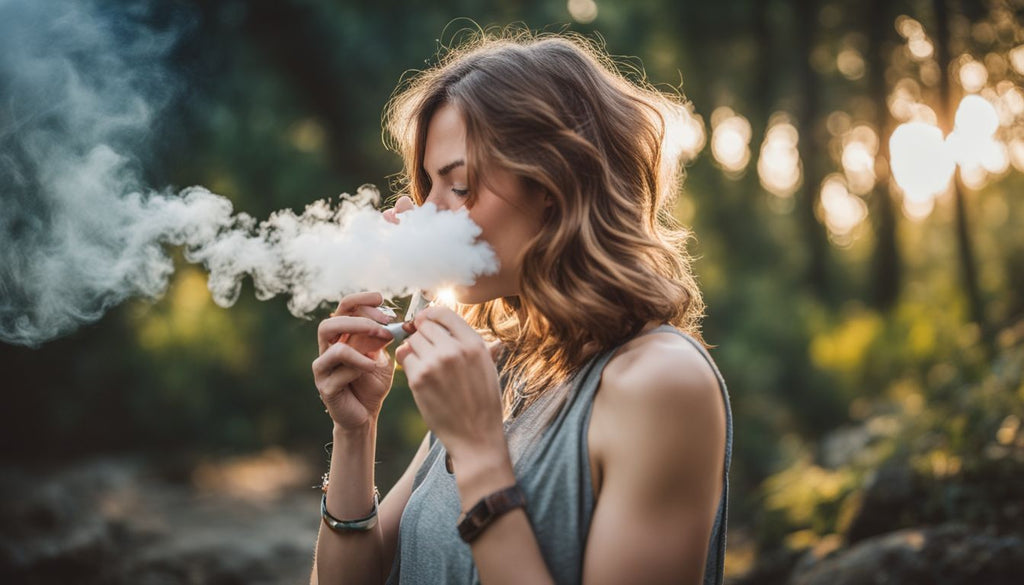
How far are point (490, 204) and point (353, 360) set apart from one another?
57 centimetres

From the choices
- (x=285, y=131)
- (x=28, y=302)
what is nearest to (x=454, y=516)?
(x=28, y=302)

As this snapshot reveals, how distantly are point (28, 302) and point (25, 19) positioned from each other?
1.57m

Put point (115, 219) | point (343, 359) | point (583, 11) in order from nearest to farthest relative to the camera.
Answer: point (343, 359)
point (115, 219)
point (583, 11)

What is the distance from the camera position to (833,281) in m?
15.8

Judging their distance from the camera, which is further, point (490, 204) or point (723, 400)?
point (490, 204)

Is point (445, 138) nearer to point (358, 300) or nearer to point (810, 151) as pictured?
point (358, 300)

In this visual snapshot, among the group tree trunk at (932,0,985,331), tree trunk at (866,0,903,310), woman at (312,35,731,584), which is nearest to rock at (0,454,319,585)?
woman at (312,35,731,584)

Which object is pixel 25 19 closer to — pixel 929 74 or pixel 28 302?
pixel 28 302

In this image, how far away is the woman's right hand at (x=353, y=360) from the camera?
2.03 meters

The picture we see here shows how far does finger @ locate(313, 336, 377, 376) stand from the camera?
2031 millimetres

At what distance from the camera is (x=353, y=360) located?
2.03 m

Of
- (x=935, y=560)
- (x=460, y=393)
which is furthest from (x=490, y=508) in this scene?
(x=935, y=560)

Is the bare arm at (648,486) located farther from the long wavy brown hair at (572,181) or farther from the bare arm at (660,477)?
the long wavy brown hair at (572,181)

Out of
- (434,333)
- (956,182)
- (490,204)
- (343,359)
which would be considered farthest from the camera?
(956,182)
